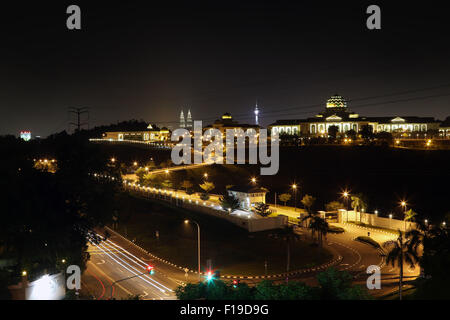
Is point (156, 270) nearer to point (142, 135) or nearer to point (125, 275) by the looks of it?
point (125, 275)

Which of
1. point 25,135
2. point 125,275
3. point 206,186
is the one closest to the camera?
point 125,275

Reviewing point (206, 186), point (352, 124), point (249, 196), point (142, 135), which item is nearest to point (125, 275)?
point (249, 196)

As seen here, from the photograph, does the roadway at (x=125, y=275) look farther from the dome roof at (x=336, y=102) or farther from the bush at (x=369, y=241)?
the dome roof at (x=336, y=102)

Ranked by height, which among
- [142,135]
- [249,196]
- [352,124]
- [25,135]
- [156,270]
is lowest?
[156,270]

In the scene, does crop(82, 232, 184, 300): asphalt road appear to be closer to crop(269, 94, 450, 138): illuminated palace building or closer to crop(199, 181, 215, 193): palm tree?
crop(199, 181, 215, 193): palm tree

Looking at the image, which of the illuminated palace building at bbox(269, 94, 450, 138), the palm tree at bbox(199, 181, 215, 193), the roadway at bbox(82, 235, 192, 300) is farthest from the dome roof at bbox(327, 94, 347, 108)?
the roadway at bbox(82, 235, 192, 300)

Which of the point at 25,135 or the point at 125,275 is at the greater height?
the point at 25,135

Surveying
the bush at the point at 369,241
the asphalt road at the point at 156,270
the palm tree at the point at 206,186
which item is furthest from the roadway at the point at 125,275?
the palm tree at the point at 206,186

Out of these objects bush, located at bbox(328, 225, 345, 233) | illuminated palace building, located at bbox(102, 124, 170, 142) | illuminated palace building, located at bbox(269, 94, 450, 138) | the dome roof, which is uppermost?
the dome roof

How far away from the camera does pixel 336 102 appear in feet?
528

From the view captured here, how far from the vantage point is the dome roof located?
16050 centimetres

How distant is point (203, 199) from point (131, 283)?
2577 cm
